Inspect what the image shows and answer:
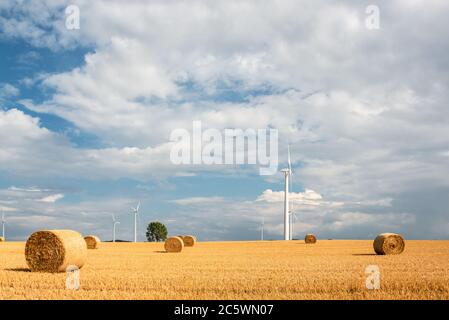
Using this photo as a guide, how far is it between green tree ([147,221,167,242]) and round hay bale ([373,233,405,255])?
100107 millimetres

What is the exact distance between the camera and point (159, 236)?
443 feet

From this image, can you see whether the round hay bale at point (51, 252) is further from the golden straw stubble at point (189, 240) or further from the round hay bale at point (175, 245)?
the golden straw stubble at point (189, 240)

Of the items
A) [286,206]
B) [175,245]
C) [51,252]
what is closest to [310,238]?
[286,206]

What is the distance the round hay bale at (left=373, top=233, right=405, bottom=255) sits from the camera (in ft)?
130

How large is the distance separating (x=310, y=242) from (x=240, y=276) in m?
56.9

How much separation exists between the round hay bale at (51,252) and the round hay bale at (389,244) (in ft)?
79.6

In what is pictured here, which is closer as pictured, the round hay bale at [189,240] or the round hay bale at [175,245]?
the round hay bale at [175,245]

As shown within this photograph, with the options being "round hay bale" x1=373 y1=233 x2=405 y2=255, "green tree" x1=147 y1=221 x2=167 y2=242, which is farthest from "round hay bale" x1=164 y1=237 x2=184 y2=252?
"green tree" x1=147 y1=221 x2=167 y2=242

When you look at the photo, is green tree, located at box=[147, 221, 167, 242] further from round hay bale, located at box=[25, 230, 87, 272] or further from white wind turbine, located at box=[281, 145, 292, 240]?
round hay bale, located at box=[25, 230, 87, 272]

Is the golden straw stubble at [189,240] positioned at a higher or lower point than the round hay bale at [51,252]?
lower

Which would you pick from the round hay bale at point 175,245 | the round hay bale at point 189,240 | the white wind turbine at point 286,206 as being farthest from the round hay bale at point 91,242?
the white wind turbine at point 286,206

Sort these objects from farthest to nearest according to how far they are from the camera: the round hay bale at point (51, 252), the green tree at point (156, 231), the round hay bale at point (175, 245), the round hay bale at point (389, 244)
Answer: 1. the green tree at point (156, 231)
2. the round hay bale at point (175, 245)
3. the round hay bale at point (389, 244)
4. the round hay bale at point (51, 252)

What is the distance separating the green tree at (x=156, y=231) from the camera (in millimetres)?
135250

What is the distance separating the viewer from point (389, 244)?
39625 mm
